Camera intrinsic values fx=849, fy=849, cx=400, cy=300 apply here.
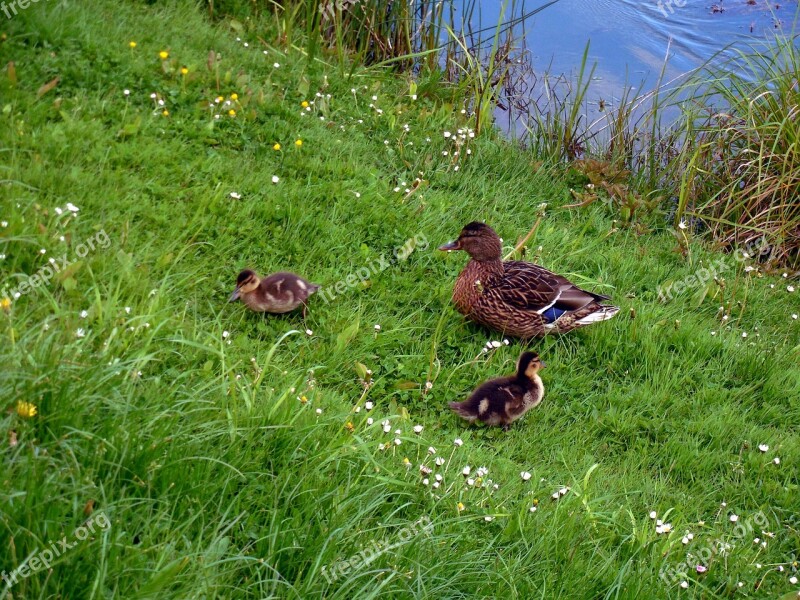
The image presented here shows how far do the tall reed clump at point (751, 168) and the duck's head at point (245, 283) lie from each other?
4242 millimetres

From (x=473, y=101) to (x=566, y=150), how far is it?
101 cm

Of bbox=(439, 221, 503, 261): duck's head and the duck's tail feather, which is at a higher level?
bbox=(439, 221, 503, 261): duck's head

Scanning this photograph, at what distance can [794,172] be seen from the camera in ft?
23.8

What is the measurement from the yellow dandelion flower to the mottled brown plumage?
6.19 ft

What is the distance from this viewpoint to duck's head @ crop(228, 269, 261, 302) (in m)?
4.72

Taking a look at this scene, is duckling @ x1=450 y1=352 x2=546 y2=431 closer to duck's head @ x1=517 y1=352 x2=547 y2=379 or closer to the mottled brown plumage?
duck's head @ x1=517 y1=352 x2=547 y2=379

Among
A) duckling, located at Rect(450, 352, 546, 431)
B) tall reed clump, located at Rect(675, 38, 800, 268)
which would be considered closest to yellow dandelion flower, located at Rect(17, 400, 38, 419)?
duckling, located at Rect(450, 352, 546, 431)

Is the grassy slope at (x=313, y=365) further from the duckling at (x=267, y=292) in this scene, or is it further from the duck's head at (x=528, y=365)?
the duck's head at (x=528, y=365)

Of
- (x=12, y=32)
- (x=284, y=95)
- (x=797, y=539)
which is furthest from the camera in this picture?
(x=284, y=95)

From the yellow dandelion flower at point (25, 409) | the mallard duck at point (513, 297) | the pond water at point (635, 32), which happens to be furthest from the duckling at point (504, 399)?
the pond water at point (635, 32)

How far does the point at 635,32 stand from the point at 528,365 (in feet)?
25.2

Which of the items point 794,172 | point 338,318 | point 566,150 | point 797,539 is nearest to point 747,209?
point 794,172

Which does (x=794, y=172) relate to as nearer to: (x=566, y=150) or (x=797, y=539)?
(x=566, y=150)

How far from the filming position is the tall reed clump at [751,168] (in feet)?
24.1
